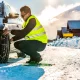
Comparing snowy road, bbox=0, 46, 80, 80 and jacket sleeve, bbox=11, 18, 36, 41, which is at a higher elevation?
jacket sleeve, bbox=11, 18, 36, 41

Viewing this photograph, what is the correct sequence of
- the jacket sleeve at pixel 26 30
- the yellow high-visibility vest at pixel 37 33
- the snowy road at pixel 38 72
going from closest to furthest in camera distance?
the snowy road at pixel 38 72 → the jacket sleeve at pixel 26 30 → the yellow high-visibility vest at pixel 37 33

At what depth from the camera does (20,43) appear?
23.1 ft

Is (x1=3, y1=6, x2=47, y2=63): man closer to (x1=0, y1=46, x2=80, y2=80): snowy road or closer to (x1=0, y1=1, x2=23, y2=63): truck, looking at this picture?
(x1=0, y1=1, x2=23, y2=63): truck

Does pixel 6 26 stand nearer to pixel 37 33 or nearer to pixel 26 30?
pixel 26 30

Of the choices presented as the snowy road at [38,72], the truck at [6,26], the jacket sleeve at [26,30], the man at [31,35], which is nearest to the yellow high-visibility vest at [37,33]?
the man at [31,35]

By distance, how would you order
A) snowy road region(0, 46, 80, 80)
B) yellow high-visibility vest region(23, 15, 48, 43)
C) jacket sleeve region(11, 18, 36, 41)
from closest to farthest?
snowy road region(0, 46, 80, 80), jacket sleeve region(11, 18, 36, 41), yellow high-visibility vest region(23, 15, 48, 43)

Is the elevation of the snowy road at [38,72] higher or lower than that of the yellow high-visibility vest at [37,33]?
lower

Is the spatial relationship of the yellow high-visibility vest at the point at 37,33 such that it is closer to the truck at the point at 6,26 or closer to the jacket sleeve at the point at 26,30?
the jacket sleeve at the point at 26,30

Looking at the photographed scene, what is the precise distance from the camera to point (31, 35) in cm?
695

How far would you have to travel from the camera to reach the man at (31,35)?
672 centimetres

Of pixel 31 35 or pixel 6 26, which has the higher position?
pixel 6 26

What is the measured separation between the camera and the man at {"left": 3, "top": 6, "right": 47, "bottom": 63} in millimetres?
6719

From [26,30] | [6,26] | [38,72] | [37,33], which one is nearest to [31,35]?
[37,33]

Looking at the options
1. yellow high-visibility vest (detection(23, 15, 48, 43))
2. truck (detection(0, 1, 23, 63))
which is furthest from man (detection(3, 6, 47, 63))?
truck (detection(0, 1, 23, 63))
